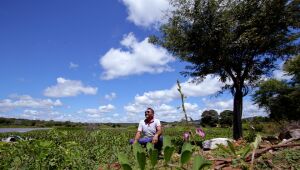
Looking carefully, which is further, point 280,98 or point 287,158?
point 280,98

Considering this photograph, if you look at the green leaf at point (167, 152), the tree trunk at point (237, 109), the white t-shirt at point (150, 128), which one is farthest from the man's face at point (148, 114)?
the tree trunk at point (237, 109)

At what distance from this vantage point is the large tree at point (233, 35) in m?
19.9

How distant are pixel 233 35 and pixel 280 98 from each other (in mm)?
43991

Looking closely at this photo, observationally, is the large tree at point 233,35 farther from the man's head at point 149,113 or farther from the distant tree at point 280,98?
the distant tree at point 280,98

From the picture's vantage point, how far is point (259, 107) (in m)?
67.3

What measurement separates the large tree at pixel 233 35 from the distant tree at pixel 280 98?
85.6ft

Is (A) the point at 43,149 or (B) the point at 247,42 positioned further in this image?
(B) the point at 247,42

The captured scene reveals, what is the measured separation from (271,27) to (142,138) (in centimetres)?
1219

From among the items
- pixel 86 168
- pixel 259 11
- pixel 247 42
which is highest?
pixel 259 11

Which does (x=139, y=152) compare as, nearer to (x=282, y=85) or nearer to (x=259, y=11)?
(x=259, y=11)

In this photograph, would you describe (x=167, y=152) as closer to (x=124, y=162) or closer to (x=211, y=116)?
(x=124, y=162)

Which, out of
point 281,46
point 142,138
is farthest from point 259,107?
point 142,138

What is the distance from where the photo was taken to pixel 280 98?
60438mm

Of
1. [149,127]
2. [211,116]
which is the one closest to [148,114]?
[149,127]
